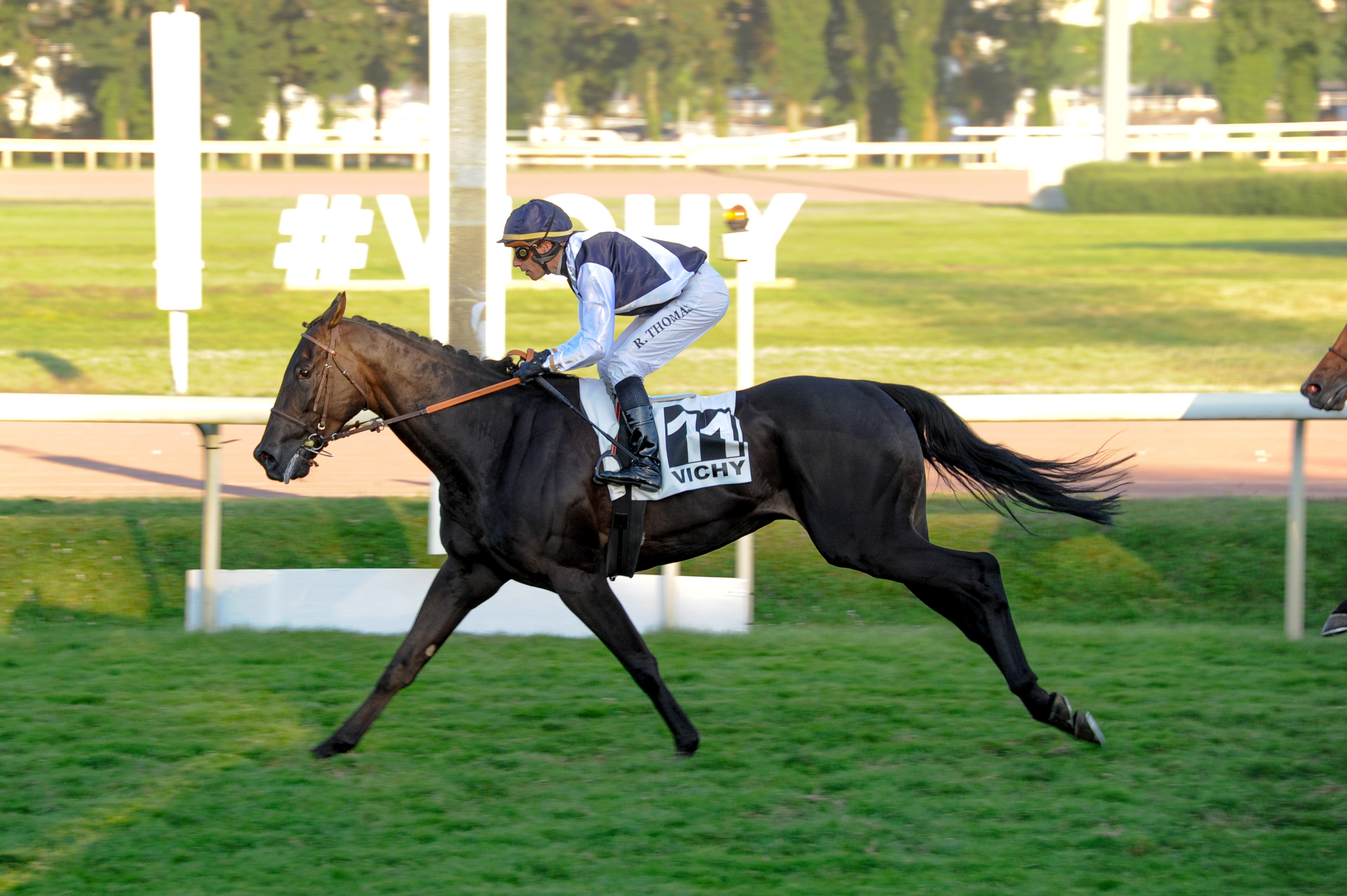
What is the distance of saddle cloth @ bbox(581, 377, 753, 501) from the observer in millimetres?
4207

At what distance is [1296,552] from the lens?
5.32 m

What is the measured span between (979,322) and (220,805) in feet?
39.9

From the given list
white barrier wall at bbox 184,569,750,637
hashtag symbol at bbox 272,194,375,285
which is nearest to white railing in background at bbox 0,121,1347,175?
hashtag symbol at bbox 272,194,375,285

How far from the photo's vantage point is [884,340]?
1359cm

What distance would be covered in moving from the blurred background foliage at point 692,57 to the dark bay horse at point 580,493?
25835mm

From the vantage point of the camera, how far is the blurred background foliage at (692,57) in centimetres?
2827

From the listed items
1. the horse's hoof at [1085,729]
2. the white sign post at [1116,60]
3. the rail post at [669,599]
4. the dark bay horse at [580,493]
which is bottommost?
the horse's hoof at [1085,729]

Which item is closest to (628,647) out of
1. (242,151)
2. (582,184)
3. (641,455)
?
(641,455)

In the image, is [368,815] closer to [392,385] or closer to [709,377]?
[392,385]

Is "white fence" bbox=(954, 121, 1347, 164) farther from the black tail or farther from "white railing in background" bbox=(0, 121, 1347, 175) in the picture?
the black tail

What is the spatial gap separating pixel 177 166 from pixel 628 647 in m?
6.59

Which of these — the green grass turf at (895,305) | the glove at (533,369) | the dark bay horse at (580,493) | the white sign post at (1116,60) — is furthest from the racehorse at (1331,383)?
the white sign post at (1116,60)

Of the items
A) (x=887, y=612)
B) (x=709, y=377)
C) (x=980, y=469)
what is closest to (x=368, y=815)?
(x=980, y=469)

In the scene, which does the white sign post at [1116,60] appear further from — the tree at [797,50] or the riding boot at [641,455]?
the riding boot at [641,455]
